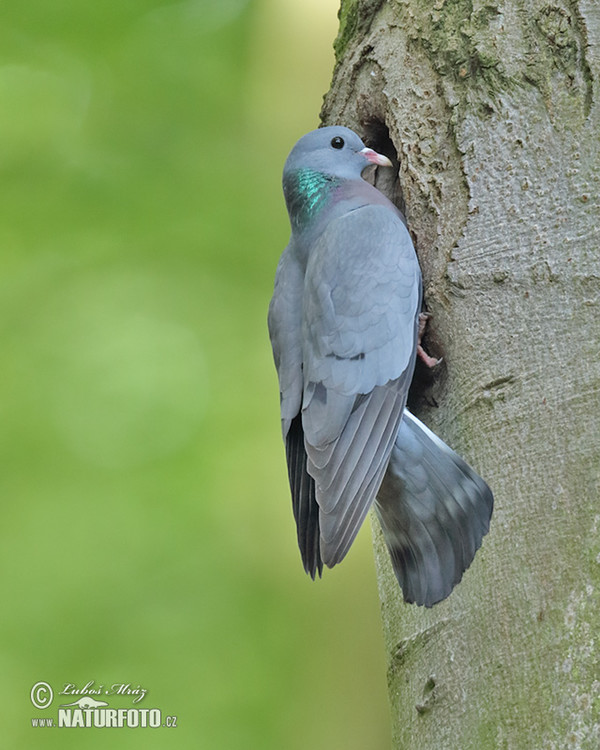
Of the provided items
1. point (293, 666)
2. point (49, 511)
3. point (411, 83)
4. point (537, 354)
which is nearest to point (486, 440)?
point (537, 354)

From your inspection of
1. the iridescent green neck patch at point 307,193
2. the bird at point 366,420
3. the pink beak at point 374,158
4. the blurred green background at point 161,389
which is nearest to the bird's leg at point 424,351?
the bird at point 366,420

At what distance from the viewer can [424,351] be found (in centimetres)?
226

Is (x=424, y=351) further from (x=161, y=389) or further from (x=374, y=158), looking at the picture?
(x=161, y=389)

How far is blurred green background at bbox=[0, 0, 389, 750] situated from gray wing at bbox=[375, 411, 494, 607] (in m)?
1.60

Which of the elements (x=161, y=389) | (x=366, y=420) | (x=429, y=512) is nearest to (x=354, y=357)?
(x=366, y=420)

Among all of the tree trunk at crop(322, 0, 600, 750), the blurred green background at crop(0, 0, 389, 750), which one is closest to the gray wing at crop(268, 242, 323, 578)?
the tree trunk at crop(322, 0, 600, 750)

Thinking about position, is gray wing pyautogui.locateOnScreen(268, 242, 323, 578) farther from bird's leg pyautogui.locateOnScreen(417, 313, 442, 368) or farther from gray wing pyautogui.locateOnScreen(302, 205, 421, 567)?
bird's leg pyautogui.locateOnScreen(417, 313, 442, 368)

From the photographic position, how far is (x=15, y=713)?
3.33 metres

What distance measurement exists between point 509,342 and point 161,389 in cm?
219

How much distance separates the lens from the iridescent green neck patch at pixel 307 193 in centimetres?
259

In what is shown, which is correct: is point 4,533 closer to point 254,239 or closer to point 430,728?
point 254,239

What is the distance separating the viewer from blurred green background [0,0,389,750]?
344 cm

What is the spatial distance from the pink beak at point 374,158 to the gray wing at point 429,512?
88 centimetres

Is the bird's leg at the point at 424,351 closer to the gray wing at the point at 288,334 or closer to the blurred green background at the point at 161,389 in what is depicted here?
the gray wing at the point at 288,334
